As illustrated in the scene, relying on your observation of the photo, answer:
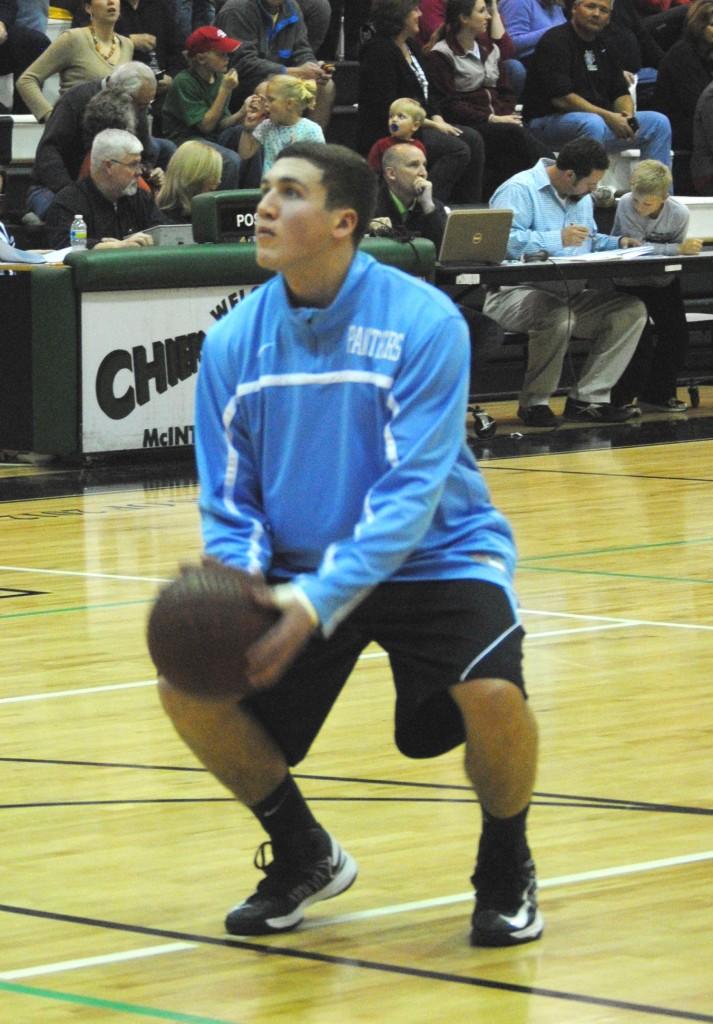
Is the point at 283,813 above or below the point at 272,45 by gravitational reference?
below

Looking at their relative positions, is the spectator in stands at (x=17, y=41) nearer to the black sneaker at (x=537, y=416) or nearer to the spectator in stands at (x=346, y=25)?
the spectator in stands at (x=346, y=25)

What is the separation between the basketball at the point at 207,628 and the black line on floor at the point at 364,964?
1.81 ft

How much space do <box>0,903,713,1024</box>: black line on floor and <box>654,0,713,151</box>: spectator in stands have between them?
46.1 ft

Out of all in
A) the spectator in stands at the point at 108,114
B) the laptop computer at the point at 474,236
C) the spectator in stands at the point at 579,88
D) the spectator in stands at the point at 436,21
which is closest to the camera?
the laptop computer at the point at 474,236

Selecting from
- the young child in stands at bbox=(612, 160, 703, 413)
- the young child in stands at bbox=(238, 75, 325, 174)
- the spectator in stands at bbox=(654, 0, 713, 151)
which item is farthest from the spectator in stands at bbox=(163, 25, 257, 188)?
the spectator in stands at bbox=(654, 0, 713, 151)

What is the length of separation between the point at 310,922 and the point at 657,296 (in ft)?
33.0

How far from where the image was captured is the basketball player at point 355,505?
3555 mm

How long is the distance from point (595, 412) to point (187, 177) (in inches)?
120

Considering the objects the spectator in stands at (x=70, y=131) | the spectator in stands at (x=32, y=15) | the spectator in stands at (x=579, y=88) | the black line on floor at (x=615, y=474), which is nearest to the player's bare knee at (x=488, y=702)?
the black line on floor at (x=615, y=474)

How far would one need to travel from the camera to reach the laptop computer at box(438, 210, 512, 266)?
12172 millimetres

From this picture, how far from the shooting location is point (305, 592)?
3.41 m

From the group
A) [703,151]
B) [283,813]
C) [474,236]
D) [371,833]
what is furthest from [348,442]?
[703,151]

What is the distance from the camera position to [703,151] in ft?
55.0

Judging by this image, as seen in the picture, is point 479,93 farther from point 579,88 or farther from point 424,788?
point 424,788
